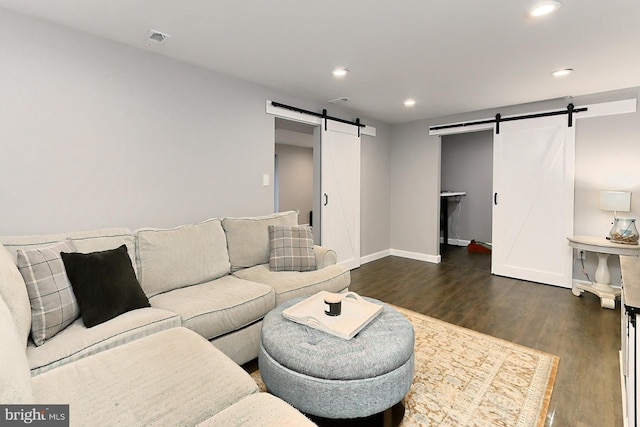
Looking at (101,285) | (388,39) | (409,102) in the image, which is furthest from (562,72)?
(101,285)

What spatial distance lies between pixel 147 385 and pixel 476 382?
1.89 m

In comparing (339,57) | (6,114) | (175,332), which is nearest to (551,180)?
(339,57)

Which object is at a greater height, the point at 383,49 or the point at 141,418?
the point at 383,49

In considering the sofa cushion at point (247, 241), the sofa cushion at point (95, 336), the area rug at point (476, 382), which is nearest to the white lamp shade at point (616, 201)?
the area rug at point (476, 382)

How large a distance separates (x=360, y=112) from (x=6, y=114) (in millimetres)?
3969

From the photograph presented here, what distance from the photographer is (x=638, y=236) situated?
3.37m

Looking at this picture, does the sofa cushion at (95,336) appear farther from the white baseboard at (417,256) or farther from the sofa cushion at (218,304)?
the white baseboard at (417,256)

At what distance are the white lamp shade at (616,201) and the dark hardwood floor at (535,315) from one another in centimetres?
103

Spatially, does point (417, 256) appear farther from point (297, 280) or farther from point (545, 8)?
point (545, 8)

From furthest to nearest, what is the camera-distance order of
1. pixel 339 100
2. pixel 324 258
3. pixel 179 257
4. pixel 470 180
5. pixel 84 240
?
1. pixel 470 180
2. pixel 339 100
3. pixel 324 258
4. pixel 179 257
5. pixel 84 240

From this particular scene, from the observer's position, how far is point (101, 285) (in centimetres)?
183

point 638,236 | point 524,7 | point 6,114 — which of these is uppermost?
point 524,7

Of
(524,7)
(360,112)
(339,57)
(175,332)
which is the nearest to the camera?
(175,332)

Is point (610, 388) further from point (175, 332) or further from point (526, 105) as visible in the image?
point (526, 105)
